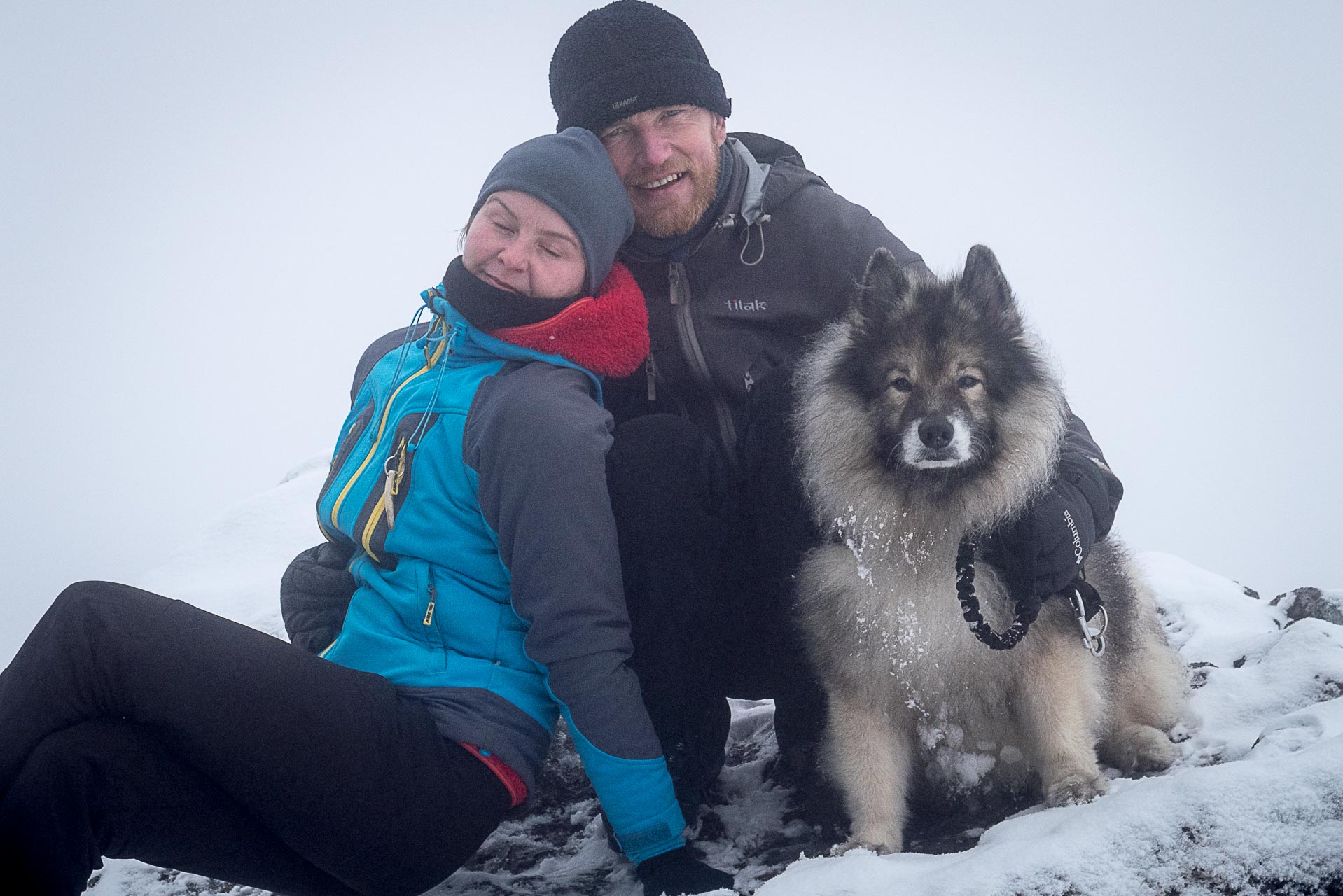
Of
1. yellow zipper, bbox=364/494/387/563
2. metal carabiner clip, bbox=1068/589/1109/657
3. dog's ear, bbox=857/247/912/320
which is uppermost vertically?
dog's ear, bbox=857/247/912/320

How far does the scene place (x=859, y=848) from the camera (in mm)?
2121

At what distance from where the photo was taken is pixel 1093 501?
232 centimetres

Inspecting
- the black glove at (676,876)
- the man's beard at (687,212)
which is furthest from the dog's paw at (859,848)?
the man's beard at (687,212)

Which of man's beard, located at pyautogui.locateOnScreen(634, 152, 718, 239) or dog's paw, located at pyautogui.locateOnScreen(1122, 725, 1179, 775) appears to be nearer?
dog's paw, located at pyautogui.locateOnScreen(1122, 725, 1179, 775)

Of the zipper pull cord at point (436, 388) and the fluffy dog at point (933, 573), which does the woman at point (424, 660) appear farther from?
the fluffy dog at point (933, 573)

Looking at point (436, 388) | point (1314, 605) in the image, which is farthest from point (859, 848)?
point (1314, 605)

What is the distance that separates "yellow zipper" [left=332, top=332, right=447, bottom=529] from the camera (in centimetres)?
221

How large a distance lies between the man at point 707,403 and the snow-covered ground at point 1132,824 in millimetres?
305

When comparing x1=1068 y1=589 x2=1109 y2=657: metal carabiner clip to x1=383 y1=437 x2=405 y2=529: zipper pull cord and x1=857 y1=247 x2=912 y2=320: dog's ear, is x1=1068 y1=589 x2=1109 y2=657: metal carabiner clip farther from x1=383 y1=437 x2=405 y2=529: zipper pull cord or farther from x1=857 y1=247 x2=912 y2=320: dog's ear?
x1=383 y1=437 x2=405 y2=529: zipper pull cord

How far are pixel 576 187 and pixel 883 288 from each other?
2.81 ft

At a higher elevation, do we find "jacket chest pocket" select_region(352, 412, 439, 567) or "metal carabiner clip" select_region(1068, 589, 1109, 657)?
"jacket chest pocket" select_region(352, 412, 439, 567)

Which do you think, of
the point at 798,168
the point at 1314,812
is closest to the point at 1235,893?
the point at 1314,812

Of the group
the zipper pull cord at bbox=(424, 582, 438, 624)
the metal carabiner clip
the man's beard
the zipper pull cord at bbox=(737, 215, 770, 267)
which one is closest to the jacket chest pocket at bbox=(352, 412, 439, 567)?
the zipper pull cord at bbox=(424, 582, 438, 624)

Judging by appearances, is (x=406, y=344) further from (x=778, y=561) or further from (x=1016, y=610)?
(x=1016, y=610)
